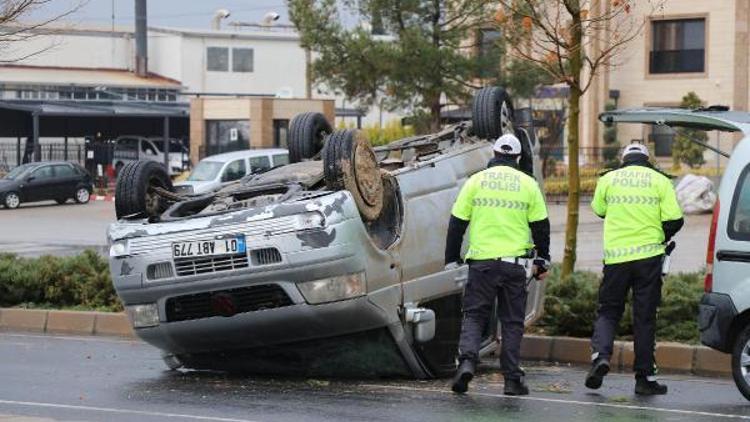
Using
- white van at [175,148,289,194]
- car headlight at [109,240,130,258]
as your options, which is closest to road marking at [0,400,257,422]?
car headlight at [109,240,130,258]

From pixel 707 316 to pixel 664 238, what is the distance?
1.91 ft

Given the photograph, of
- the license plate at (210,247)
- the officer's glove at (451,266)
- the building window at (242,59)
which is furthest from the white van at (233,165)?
the building window at (242,59)

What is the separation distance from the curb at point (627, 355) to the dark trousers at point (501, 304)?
191cm

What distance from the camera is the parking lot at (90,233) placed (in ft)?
77.0

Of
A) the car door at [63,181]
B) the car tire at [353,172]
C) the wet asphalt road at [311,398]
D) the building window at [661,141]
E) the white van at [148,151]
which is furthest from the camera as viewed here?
the white van at [148,151]

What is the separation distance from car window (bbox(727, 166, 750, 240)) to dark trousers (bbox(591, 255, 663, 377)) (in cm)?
51

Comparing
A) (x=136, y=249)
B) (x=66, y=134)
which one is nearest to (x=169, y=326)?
(x=136, y=249)

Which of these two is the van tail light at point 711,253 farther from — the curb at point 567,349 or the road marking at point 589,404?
Result: the curb at point 567,349

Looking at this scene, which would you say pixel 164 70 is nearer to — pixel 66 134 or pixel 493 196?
pixel 66 134

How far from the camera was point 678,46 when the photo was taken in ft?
169

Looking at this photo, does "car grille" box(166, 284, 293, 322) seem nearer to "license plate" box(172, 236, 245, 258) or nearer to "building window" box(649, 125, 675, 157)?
"license plate" box(172, 236, 245, 258)

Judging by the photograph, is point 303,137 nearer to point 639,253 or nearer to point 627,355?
point 627,355

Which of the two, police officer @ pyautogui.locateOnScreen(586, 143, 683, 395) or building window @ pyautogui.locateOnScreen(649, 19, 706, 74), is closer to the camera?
police officer @ pyautogui.locateOnScreen(586, 143, 683, 395)

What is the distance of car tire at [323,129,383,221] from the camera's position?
997 centimetres
